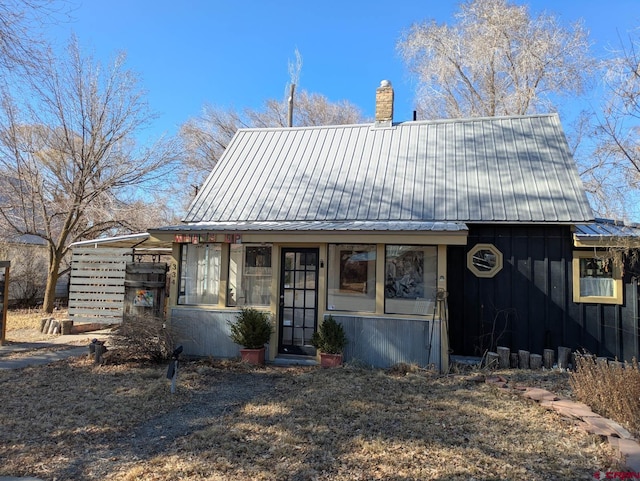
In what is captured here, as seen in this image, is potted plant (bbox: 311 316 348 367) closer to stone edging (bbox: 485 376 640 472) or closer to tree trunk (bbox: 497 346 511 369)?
stone edging (bbox: 485 376 640 472)

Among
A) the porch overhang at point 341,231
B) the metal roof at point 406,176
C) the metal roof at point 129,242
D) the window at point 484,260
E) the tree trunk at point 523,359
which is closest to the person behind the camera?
the porch overhang at point 341,231

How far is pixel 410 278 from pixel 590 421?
12.8ft

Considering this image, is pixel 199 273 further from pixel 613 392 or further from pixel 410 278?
pixel 613 392

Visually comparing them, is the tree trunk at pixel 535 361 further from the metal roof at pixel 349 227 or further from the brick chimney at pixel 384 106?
the brick chimney at pixel 384 106

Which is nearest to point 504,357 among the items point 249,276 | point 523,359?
point 523,359

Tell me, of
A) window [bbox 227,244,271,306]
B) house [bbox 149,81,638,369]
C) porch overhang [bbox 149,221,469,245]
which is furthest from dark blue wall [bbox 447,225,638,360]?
window [bbox 227,244,271,306]

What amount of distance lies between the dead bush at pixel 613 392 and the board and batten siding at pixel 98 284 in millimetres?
9088

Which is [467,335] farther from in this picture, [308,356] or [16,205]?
[16,205]

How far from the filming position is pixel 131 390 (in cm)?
634

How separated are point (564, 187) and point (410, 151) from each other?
3597 millimetres

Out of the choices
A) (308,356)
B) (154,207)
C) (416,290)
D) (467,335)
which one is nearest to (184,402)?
(308,356)

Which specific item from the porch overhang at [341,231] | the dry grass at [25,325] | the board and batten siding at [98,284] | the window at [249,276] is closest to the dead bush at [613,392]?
the porch overhang at [341,231]

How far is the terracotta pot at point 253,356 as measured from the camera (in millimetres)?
8156

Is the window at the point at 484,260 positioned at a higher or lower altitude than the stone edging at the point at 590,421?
higher
